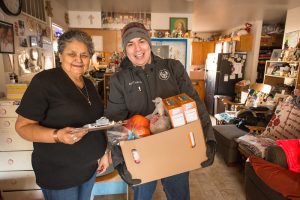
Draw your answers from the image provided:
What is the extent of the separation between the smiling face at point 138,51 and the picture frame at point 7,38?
4.73ft

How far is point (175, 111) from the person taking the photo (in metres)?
0.85

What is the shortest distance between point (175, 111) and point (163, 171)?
11.5 inches

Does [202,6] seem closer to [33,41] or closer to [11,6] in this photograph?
[33,41]

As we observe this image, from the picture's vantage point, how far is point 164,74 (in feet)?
3.79

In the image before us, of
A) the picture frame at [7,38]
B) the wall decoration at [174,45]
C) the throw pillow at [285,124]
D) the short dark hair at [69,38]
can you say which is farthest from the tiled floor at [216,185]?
the wall decoration at [174,45]

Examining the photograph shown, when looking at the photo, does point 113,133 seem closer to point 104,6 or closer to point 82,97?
point 82,97

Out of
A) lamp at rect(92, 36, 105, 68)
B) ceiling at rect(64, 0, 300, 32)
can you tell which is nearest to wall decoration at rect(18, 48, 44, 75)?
ceiling at rect(64, 0, 300, 32)

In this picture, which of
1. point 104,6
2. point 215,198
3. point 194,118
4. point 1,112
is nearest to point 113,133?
point 194,118

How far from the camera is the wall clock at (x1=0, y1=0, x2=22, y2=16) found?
6.15 ft

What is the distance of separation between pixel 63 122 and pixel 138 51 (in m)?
0.53

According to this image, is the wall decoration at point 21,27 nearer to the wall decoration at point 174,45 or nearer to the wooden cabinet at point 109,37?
the wooden cabinet at point 109,37

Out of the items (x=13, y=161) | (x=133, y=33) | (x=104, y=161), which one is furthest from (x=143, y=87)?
(x=13, y=161)

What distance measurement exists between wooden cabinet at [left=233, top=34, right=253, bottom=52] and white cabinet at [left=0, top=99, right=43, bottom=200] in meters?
4.68

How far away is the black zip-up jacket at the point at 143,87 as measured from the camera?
1.14 metres
